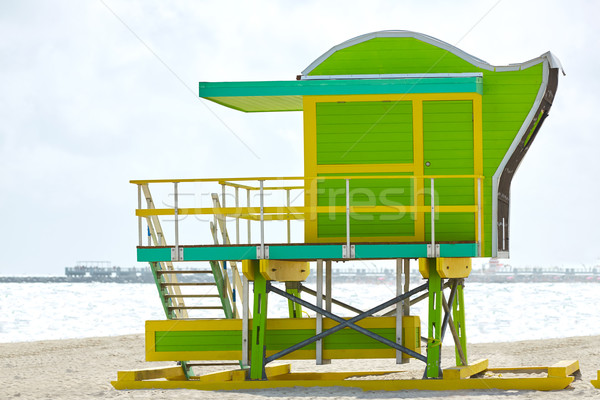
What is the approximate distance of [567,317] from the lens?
53.5 metres

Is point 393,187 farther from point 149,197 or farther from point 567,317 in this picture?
point 567,317

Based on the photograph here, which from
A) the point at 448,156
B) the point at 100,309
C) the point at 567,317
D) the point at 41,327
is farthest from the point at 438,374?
the point at 100,309

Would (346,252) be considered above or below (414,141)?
below

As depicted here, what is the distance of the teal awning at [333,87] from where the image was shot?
45.2 feet

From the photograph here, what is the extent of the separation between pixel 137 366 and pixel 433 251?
10.8m

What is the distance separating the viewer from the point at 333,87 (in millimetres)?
13953

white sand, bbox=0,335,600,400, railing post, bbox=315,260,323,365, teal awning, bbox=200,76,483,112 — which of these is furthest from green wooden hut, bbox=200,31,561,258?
white sand, bbox=0,335,600,400

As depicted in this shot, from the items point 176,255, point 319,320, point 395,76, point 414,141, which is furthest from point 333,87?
point 319,320

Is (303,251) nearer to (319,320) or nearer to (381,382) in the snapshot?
(319,320)

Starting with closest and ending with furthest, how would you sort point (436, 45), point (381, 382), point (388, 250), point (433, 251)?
point (433, 251) < point (388, 250) < point (381, 382) < point (436, 45)

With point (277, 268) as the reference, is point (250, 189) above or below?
above

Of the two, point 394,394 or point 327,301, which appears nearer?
point 394,394

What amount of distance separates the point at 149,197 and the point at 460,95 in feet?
17.1

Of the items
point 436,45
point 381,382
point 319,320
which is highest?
point 436,45
